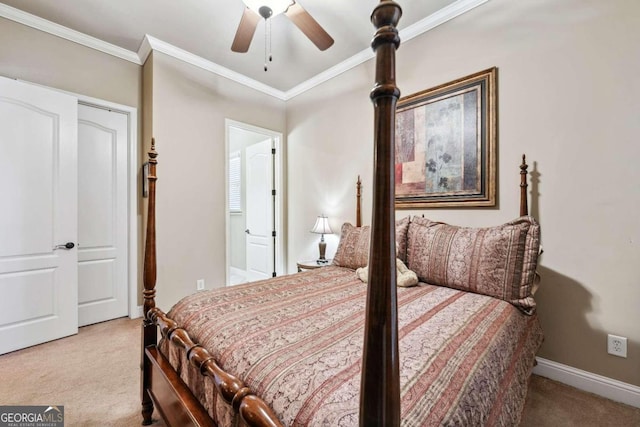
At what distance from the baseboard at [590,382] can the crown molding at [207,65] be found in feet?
13.2


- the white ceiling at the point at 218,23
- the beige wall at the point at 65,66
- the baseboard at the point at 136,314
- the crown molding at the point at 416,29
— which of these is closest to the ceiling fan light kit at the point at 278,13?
the white ceiling at the point at 218,23

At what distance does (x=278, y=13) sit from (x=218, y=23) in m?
0.91

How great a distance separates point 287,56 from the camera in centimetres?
315

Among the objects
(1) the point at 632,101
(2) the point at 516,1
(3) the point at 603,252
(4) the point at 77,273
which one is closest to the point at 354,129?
(2) the point at 516,1

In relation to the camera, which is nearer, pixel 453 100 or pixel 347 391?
pixel 347 391

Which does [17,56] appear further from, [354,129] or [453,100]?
[453,100]

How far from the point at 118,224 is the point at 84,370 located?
4.99ft

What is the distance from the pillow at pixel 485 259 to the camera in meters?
1.58

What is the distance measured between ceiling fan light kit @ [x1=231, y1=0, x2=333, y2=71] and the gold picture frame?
1027 millimetres

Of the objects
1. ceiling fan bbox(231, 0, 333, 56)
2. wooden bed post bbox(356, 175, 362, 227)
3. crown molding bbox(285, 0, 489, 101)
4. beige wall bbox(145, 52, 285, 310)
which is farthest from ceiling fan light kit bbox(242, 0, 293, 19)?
wooden bed post bbox(356, 175, 362, 227)

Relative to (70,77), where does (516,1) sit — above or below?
above

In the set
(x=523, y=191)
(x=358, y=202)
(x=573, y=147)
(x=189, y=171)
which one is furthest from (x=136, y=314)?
(x=573, y=147)

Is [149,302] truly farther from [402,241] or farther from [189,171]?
[189,171]

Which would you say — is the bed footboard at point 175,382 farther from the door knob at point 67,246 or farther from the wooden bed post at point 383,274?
the door knob at point 67,246
